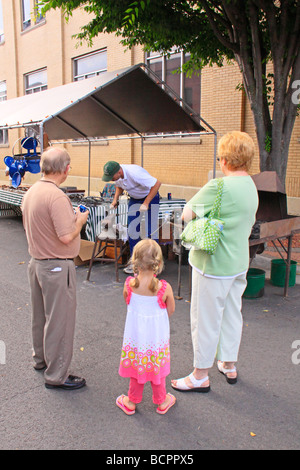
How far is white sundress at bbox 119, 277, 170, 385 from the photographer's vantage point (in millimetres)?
2812

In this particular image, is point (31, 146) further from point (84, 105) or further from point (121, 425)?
point (121, 425)

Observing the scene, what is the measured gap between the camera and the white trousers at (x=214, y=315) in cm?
304

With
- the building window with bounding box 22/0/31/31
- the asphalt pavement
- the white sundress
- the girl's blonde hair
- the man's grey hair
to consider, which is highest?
the building window with bounding box 22/0/31/31

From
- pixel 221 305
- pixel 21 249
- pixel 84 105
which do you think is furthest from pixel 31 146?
pixel 221 305

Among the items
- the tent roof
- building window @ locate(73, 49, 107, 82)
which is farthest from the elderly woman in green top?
building window @ locate(73, 49, 107, 82)

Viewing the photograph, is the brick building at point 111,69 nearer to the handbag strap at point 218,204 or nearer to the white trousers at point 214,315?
the handbag strap at point 218,204

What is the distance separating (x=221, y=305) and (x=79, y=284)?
11.2ft

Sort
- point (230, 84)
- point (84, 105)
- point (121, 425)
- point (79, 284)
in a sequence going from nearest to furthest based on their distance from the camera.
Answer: point (121, 425)
point (79, 284)
point (84, 105)
point (230, 84)

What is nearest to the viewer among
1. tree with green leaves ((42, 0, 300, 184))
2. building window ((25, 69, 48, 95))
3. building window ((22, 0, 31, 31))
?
tree with green leaves ((42, 0, 300, 184))

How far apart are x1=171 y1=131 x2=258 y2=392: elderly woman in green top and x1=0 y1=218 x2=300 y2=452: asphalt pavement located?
370 millimetres

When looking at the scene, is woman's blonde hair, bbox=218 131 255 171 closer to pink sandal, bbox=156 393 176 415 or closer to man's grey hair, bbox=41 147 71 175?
man's grey hair, bbox=41 147 71 175

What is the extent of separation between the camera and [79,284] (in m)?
6.09

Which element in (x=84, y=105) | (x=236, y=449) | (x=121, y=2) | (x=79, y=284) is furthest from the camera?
(x=84, y=105)

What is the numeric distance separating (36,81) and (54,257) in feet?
63.0
